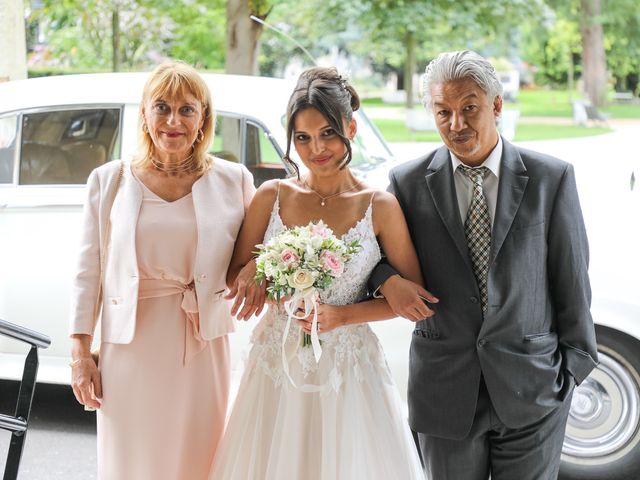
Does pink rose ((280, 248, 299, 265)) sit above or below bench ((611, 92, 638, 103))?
below

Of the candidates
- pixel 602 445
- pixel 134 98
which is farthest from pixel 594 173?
pixel 134 98

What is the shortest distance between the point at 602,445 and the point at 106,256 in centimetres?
263

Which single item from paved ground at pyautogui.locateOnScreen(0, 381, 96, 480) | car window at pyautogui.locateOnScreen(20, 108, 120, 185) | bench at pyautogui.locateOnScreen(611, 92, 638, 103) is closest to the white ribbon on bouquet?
paved ground at pyautogui.locateOnScreen(0, 381, 96, 480)

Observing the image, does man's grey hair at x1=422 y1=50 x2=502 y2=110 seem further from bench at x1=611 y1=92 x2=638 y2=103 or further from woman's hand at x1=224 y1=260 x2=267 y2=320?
bench at x1=611 y1=92 x2=638 y2=103

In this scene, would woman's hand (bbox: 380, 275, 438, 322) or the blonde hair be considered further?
the blonde hair

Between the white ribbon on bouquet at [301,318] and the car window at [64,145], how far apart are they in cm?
239

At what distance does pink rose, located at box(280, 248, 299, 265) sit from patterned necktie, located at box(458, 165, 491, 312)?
1.69 feet

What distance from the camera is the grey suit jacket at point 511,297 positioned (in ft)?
8.78

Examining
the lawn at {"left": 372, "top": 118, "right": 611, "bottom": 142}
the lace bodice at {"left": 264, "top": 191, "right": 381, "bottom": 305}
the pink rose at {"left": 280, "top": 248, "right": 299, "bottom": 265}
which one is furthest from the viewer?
the lawn at {"left": 372, "top": 118, "right": 611, "bottom": 142}

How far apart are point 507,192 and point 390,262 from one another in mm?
432

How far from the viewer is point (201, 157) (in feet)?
10.0

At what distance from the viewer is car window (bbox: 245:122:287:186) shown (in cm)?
478

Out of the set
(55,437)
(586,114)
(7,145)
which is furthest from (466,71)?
(586,114)

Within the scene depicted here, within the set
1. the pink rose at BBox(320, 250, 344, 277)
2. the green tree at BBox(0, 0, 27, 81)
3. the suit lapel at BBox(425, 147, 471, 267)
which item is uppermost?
the green tree at BBox(0, 0, 27, 81)
